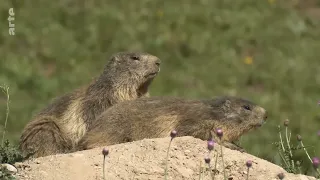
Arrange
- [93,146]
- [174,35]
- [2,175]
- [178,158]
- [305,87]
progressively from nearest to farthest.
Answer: [2,175] → [178,158] → [93,146] → [305,87] → [174,35]

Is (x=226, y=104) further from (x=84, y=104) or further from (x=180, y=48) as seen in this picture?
(x=180, y=48)

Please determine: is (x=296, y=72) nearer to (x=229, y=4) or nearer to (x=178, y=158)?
(x=229, y=4)

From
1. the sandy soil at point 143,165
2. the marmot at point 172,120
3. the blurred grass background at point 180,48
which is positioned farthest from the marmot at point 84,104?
the blurred grass background at point 180,48

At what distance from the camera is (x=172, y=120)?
843cm

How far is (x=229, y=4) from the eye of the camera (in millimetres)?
20328

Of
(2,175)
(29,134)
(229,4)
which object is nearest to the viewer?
(2,175)

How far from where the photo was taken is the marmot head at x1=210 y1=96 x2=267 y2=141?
862 centimetres

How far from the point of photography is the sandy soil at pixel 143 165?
22.6 feet

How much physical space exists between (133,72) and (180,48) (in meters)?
8.11

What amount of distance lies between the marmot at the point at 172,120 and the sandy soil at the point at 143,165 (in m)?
0.90

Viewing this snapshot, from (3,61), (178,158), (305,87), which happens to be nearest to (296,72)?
(305,87)

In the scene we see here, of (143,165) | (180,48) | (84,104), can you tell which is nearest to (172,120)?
(143,165)

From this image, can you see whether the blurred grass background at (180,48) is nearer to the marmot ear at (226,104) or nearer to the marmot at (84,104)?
the marmot at (84,104)

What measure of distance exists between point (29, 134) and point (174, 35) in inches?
387
